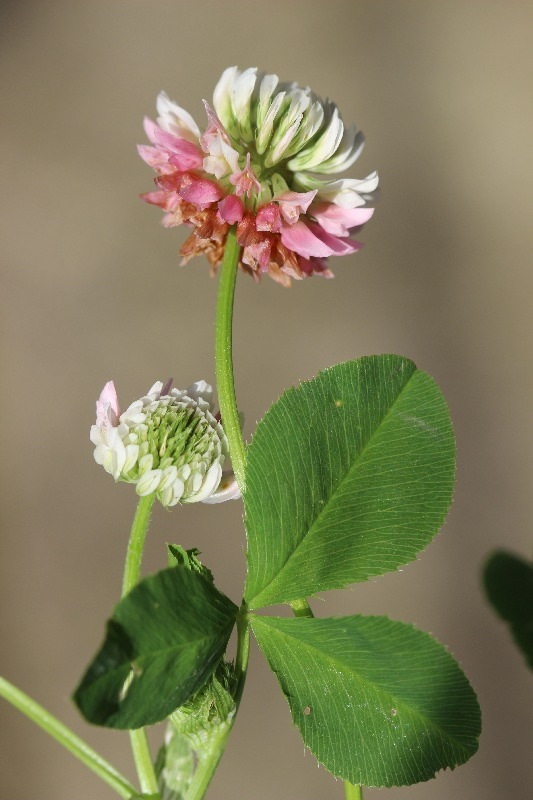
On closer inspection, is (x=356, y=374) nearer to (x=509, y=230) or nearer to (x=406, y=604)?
(x=406, y=604)

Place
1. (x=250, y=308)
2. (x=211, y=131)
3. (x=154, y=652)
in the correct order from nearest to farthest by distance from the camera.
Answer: (x=154, y=652)
(x=211, y=131)
(x=250, y=308)

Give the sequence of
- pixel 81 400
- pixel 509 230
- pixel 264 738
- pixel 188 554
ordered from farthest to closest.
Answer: pixel 509 230, pixel 81 400, pixel 264 738, pixel 188 554

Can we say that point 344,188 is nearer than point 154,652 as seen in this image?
No

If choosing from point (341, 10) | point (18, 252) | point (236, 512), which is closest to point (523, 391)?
point (236, 512)

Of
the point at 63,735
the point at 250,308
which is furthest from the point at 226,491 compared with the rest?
the point at 250,308

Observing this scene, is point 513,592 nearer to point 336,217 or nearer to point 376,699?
point 376,699

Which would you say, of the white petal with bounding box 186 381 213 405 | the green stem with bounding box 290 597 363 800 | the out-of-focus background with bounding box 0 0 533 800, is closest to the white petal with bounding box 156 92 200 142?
the white petal with bounding box 186 381 213 405
